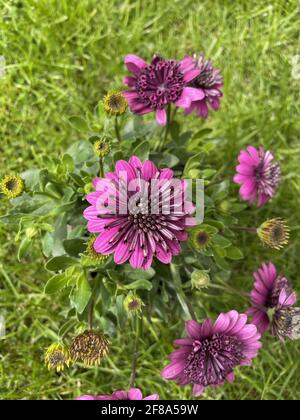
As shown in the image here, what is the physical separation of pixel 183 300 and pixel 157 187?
0.49 m

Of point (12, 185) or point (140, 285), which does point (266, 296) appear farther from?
point (12, 185)

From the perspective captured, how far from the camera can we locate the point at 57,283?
1700mm

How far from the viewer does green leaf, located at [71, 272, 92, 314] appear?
64.3 inches

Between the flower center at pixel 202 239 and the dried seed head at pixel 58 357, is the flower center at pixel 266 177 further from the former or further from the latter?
the dried seed head at pixel 58 357

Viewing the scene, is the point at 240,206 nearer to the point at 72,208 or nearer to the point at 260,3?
the point at 72,208

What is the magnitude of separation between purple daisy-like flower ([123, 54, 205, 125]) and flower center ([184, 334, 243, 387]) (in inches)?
29.6

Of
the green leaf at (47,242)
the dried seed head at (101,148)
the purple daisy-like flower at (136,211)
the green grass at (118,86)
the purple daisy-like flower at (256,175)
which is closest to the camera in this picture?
the purple daisy-like flower at (136,211)

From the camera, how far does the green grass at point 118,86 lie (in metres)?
2.34

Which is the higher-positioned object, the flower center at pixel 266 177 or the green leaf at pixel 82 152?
the green leaf at pixel 82 152

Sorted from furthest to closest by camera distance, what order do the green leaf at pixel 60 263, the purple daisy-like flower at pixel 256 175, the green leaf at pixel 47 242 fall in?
the purple daisy-like flower at pixel 256 175 < the green leaf at pixel 47 242 < the green leaf at pixel 60 263

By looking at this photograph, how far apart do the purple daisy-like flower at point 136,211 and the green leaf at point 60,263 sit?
0.26 meters

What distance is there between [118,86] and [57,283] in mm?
1292

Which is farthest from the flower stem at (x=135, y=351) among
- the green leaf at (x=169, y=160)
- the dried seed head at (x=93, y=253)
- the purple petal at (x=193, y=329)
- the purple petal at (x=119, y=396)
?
the green leaf at (x=169, y=160)

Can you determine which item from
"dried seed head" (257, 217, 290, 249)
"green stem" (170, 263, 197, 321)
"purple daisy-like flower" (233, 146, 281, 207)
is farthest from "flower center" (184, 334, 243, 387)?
"purple daisy-like flower" (233, 146, 281, 207)
